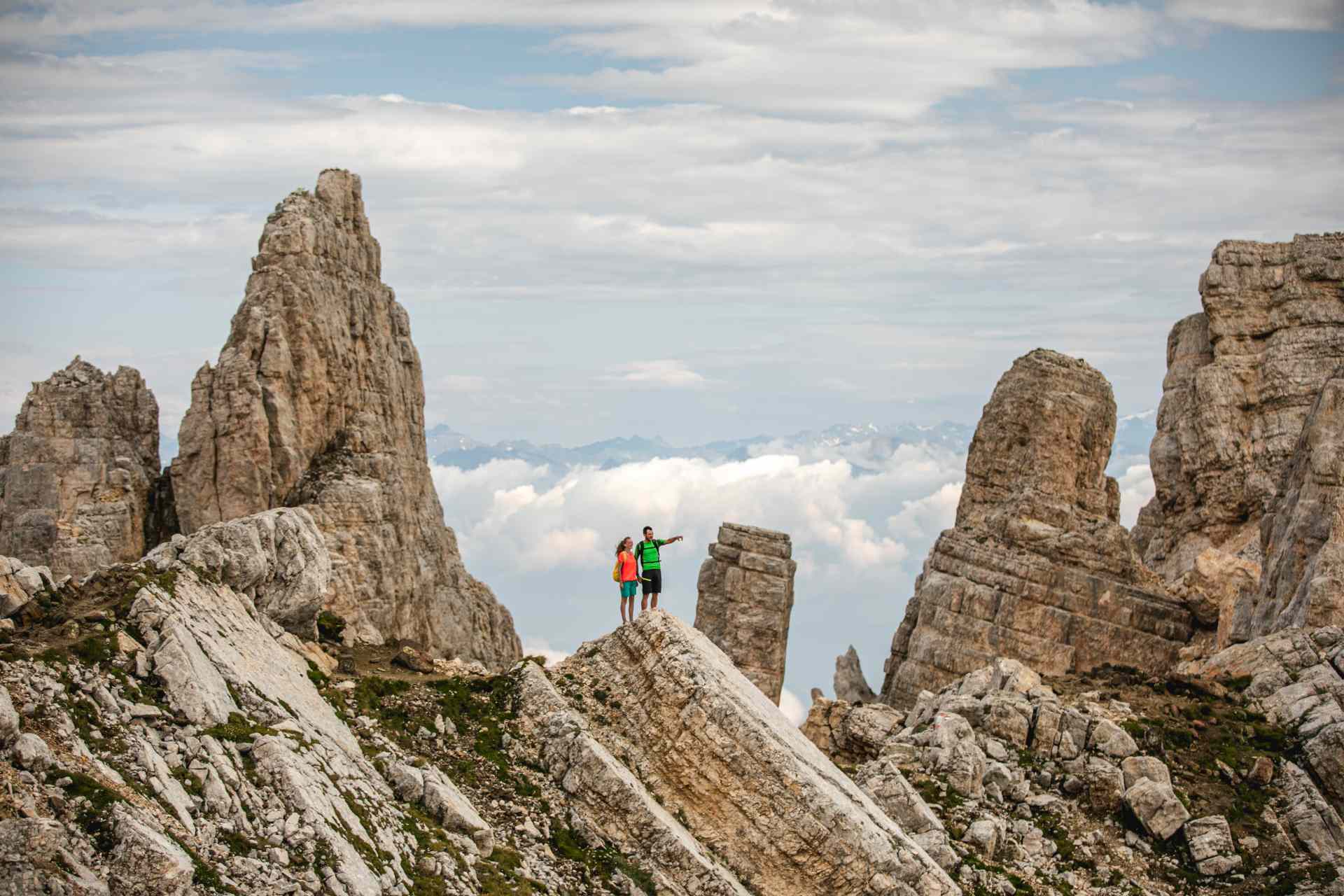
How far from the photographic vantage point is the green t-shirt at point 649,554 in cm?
4612

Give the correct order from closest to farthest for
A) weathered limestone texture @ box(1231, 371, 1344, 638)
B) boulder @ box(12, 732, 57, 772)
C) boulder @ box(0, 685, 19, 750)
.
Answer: boulder @ box(12, 732, 57, 772) < boulder @ box(0, 685, 19, 750) < weathered limestone texture @ box(1231, 371, 1344, 638)

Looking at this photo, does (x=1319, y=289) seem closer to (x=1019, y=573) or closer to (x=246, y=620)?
(x=1019, y=573)

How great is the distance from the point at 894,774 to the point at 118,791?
23049 mm

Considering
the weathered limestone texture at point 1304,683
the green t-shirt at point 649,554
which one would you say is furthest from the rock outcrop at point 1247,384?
the green t-shirt at point 649,554

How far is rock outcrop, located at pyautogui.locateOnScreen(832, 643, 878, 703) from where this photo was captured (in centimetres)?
7975

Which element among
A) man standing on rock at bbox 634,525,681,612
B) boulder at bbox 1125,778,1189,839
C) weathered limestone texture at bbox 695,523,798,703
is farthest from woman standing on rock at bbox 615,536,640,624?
weathered limestone texture at bbox 695,523,798,703

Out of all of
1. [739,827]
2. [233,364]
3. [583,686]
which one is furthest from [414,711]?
[233,364]

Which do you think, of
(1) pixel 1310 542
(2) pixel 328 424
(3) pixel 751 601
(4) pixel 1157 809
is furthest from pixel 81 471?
(4) pixel 1157 809

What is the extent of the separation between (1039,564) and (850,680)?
31.8ft

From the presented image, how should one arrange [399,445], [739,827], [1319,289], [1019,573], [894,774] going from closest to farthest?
[739,827] < [894,774] < [1019,573] < [1319,289] < [399,445]

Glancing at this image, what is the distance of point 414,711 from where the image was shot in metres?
40.8

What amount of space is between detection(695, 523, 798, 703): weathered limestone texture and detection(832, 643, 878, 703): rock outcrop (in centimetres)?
854

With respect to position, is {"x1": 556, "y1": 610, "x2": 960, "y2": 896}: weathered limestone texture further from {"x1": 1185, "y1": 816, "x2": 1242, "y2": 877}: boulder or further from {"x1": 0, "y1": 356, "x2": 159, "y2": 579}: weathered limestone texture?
{"x1": 0, "y1": 356, "x2": 159, "y2": 579}: weathered limestone texture

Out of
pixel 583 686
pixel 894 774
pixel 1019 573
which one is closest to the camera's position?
pixel 583 686
